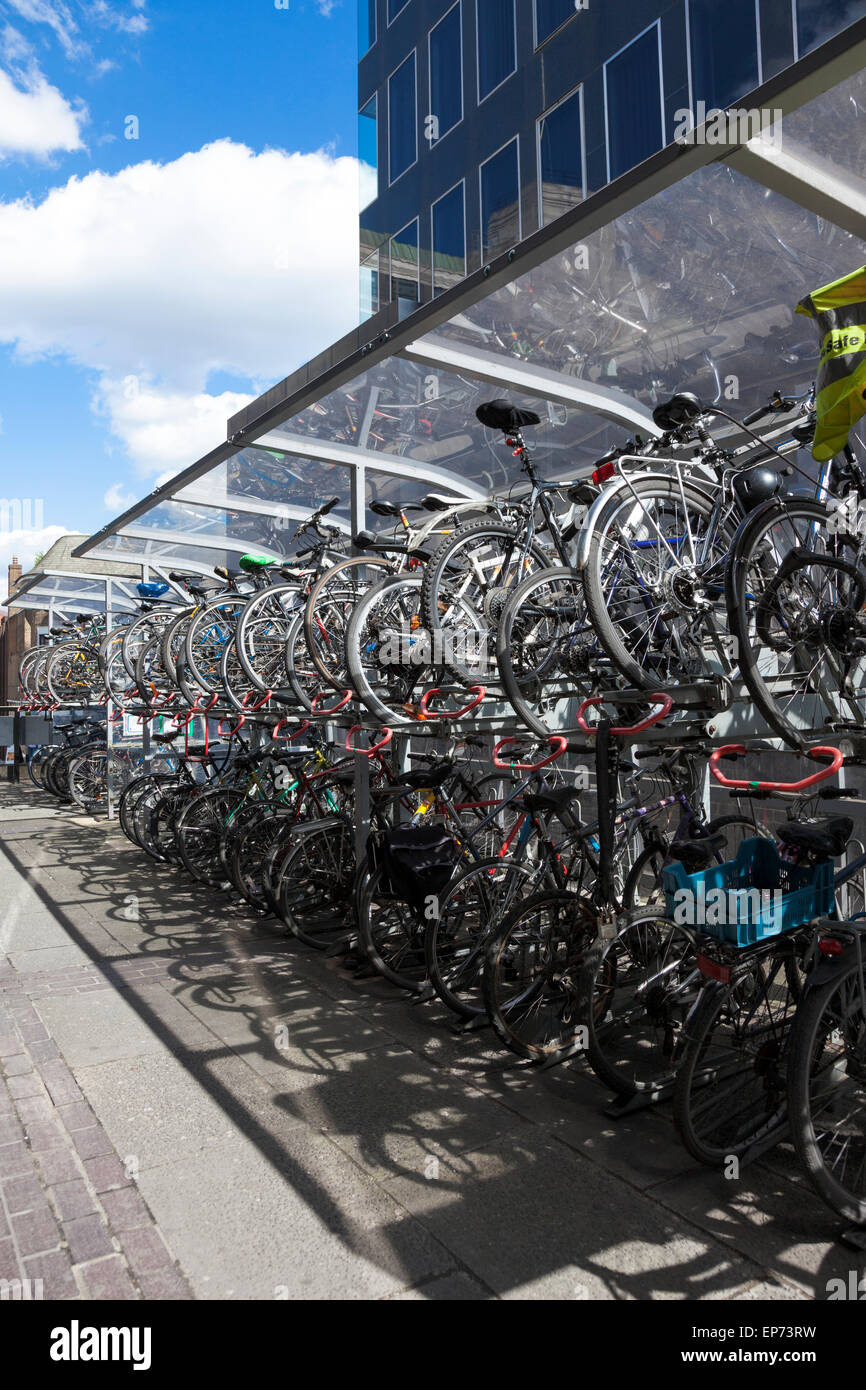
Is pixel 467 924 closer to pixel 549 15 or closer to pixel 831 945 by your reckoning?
pixel 831 945

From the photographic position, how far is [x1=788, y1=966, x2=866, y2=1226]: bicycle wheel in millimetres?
2582

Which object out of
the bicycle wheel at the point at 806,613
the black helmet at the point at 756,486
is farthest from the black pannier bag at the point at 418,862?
the black helmet at the point at 756,486

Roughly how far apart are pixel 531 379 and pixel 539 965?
3.18 m

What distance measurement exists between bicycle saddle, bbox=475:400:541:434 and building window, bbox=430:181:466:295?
37.5ft

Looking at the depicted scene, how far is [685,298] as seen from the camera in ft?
15.4

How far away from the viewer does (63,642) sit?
1421 centimetres

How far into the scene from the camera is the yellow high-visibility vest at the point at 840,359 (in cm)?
325

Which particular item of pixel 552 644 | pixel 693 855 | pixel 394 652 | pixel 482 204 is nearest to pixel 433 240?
pixel 482 204

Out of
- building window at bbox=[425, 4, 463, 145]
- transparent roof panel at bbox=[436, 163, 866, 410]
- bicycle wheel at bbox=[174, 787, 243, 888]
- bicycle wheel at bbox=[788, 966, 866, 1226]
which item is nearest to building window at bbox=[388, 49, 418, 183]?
building window at bbox=[425, 4, 463, 145]

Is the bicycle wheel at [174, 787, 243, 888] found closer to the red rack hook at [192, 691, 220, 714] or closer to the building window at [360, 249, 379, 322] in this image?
the red rack hook at [192, 691, 220, 714]

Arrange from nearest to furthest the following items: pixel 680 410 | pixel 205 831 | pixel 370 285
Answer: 1. pixel 680 410
2. pixel 205 831
3. pixel 370 285

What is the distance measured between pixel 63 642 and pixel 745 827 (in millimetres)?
12228

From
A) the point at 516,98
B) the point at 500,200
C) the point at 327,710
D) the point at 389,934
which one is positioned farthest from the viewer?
the point at 500,200

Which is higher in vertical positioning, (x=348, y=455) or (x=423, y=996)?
(x=348, y=455)
